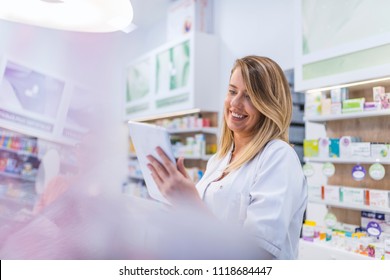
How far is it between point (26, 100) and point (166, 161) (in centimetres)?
35

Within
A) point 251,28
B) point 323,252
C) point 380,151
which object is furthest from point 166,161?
point 323,252

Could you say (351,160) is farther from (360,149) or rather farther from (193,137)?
(193,137)

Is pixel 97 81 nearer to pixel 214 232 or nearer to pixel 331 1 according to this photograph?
pixel 214 232

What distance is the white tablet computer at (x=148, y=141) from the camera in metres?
0.84

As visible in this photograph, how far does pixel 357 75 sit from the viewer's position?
1.90 meters

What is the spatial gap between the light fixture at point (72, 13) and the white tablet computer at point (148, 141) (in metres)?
0.31

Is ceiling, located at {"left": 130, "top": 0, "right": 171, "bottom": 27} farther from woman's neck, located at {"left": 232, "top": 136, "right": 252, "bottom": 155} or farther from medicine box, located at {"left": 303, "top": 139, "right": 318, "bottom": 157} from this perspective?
medicine box, located at {"left": 303, "top": 139, "right": 318, "bottom": 157}

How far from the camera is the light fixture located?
2.97ft

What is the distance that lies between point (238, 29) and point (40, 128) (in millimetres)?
1181

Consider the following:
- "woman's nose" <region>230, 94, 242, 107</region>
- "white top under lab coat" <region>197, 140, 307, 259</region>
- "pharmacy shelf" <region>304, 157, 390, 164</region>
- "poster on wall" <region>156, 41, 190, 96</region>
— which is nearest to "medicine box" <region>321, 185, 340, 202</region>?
"pharmacy shelf" <region>304, 157, 390, 164</region>

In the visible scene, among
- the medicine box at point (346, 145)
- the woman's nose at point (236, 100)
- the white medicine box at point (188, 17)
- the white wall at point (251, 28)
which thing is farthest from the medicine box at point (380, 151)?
the woman's nose at point (236, 100)

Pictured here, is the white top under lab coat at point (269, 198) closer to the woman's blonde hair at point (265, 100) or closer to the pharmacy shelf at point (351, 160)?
the woman's blonde hair at point (265, 100)

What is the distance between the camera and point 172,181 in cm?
85

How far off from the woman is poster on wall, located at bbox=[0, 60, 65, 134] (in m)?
0.26
